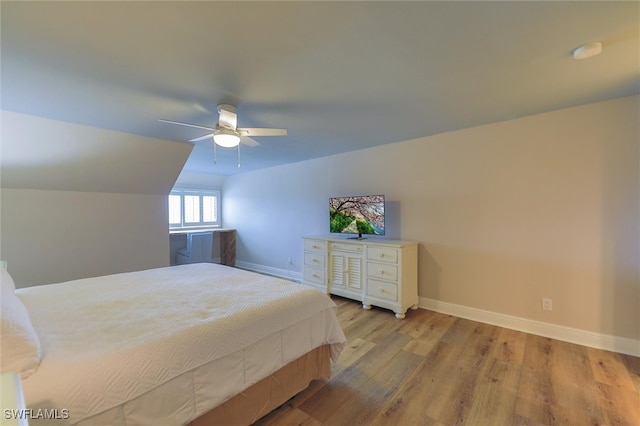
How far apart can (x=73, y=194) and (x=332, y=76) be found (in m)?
3.80

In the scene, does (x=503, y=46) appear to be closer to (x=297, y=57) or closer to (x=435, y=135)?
(x=297, y=57)

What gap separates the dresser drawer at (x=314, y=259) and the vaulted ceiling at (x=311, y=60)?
2042 mm

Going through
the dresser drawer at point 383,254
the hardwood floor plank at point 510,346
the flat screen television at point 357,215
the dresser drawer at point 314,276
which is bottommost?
the hardwood floor plank at point 510,346

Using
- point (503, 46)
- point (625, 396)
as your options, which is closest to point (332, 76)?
point (503, 46)

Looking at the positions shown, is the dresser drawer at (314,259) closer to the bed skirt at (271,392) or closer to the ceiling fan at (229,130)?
the bed skirt at (271,392)

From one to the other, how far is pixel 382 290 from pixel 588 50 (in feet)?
8.89

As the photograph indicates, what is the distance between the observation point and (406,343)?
8.29 ft

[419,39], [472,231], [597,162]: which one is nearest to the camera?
[419,39]

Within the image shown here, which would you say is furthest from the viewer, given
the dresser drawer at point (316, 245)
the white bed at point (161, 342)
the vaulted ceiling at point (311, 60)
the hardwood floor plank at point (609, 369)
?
the dresser drawer at point (316, 245)

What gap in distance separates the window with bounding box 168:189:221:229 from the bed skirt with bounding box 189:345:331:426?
4995mm

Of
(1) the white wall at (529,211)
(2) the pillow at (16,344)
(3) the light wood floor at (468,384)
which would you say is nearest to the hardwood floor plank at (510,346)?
(3) the light wood floor at (468,384)

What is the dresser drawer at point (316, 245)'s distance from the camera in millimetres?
3900

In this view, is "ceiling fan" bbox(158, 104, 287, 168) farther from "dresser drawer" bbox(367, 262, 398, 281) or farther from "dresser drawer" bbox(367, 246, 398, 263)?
"dresser drawer" bbox(367, 262, 398, 281)

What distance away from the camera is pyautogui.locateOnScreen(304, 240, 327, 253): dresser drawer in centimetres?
390
